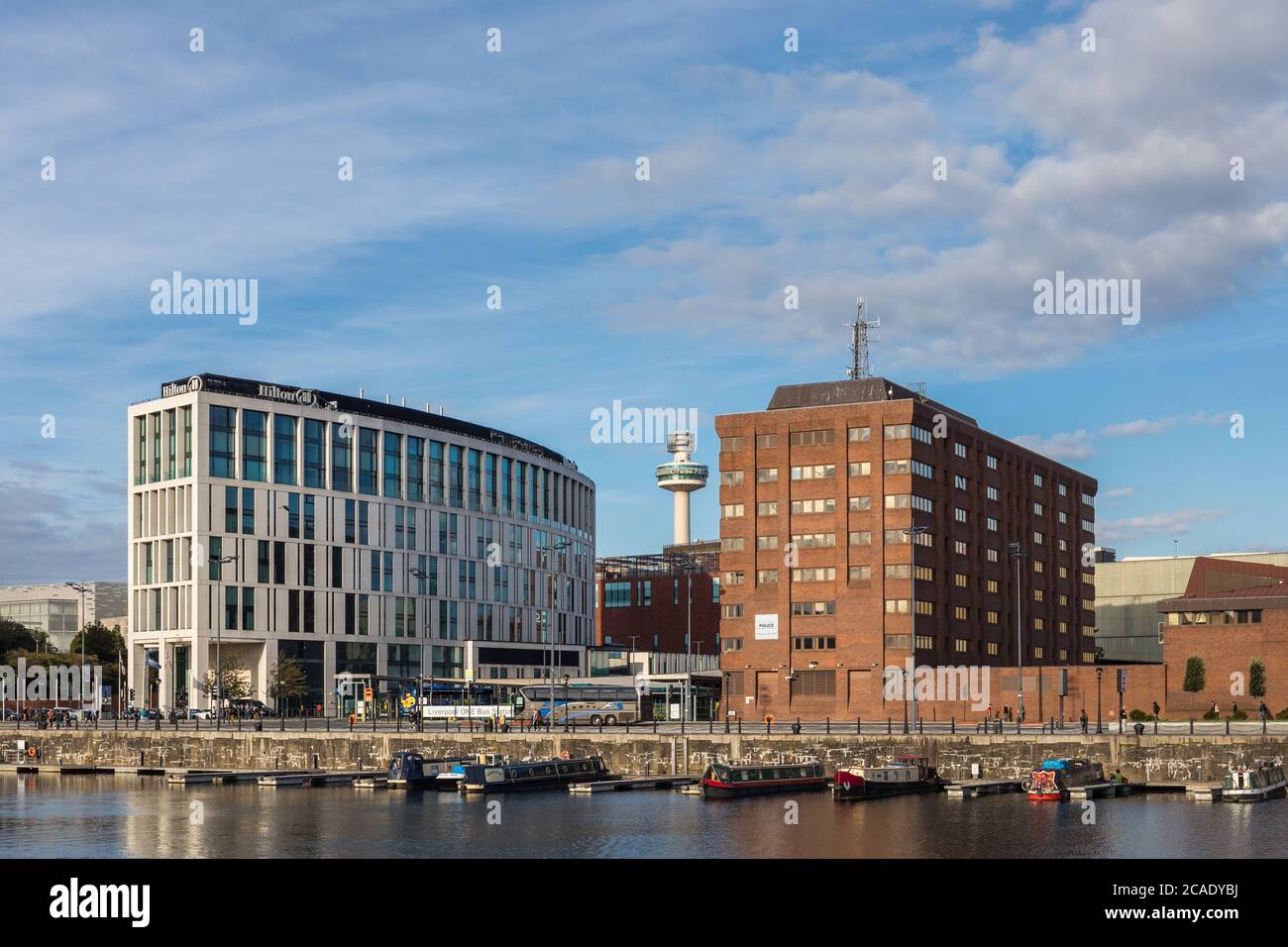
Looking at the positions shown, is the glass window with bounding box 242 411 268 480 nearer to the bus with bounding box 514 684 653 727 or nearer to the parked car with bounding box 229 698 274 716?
the parked car with bounding box 229 698 274 716

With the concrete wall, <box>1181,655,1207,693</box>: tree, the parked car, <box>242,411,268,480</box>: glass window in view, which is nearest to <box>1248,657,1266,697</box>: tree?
<box>1181,655,1207,693</box>: tree

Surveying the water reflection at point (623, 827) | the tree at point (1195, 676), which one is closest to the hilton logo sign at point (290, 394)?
the water reflection at point (623, 827)

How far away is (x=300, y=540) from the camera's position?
16588 centimetres

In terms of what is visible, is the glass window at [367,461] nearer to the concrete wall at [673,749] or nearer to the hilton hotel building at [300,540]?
the hilton hotel building at [300,540]

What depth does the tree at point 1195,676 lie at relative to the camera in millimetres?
118125

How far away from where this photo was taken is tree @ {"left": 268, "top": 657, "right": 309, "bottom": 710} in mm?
157000

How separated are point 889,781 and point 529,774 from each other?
73.3 feet

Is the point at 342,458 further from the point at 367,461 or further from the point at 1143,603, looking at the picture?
the point at 1143,603

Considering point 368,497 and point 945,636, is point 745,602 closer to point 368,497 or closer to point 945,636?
point 945,636

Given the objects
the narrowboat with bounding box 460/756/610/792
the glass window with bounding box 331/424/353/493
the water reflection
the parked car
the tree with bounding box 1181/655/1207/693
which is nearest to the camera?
the water reflection

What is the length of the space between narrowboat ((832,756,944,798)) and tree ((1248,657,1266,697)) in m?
41.3

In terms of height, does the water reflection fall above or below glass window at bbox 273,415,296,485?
below
